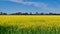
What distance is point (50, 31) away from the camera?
26.6 feet

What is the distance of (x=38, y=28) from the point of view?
330 inches

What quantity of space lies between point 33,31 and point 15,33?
0.68 meters

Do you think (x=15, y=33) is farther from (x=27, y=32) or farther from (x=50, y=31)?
(x=50, y=31)

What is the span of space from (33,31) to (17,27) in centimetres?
86

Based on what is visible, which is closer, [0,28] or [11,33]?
[11,33]

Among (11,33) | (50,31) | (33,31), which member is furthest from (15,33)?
(50,31)

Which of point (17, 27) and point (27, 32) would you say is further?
point (17, 27)

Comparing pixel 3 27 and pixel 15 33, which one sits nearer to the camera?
pixel 15 33

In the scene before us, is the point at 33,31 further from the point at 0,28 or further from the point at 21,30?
the point at 0,28

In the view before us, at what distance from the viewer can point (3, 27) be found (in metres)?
9.17

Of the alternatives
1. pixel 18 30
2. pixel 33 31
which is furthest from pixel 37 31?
pixel 18 30

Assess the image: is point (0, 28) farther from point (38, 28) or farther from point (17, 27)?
point (38, 28)

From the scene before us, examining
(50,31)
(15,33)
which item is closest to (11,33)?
(15,33)

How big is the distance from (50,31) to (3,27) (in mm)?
2142
